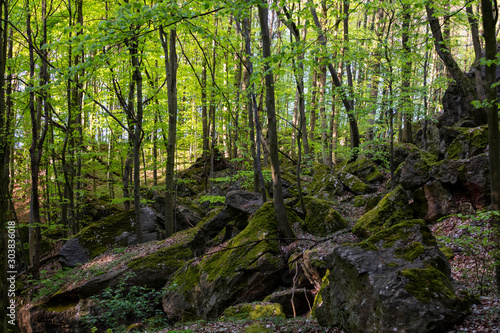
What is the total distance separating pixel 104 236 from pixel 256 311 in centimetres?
855

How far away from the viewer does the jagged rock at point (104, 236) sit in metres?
11.1

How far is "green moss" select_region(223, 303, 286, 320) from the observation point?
527 cm

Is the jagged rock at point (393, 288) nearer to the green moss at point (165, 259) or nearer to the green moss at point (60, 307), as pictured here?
the green moss at point (165, 259)

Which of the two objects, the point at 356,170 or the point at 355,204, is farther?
the point at 356,170

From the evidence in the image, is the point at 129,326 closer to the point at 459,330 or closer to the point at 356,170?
the point at 459,330

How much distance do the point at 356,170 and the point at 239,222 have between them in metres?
6.60

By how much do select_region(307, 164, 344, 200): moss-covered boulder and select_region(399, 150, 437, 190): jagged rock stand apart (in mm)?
3601

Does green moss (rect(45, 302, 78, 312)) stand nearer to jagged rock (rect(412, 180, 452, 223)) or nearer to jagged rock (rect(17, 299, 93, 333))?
jagged rock (rect(17, 299, 93, 333))

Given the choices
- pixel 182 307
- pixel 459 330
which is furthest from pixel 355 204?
pixel 459 330

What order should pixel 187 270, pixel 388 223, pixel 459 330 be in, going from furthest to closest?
1. pixel 187 270
2. pixel 388 223
3. pixel 459 330

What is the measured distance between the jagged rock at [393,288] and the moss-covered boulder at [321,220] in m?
3.69

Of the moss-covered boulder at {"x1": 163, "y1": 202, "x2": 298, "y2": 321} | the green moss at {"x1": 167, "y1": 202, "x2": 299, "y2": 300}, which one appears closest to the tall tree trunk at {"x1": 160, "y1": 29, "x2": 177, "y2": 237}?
the green moss at {"x1": 167, "y1": 202, "x2": 299, "y2": 300}

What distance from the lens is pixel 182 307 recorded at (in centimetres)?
707

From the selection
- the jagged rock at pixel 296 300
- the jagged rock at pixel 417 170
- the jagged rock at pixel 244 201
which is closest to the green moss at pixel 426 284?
the jagged rock at pixel 296 300
